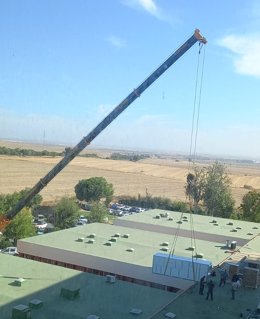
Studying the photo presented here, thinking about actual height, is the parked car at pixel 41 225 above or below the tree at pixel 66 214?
below

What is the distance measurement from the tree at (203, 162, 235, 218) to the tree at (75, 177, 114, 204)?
13402 millimetres

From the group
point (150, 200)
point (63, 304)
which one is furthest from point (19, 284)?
point (150, 200)

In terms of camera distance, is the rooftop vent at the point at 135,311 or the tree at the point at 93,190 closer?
the rooftop vent at the point at 135,311

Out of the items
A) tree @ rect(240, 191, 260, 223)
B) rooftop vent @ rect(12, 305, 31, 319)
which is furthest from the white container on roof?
tree @ rect(240, 191, 260, 223)

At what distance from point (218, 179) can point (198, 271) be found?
129 feet

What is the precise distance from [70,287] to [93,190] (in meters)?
43.4

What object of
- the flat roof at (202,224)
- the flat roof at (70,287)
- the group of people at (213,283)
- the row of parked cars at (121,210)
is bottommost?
the row of parked cars at (121,210)

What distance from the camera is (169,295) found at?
18891 mm

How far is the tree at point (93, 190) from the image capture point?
62062 millimetres

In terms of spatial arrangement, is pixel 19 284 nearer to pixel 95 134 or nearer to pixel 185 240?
pixel 95 134

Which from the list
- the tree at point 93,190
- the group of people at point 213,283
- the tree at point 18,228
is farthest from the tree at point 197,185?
the group of people at point 213,283

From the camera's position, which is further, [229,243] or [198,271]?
[229,243]

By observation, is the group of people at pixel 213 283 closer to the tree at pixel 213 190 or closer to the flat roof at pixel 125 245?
the flat roof at pixel 125 245

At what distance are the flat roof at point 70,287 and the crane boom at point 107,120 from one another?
3.26 meters
